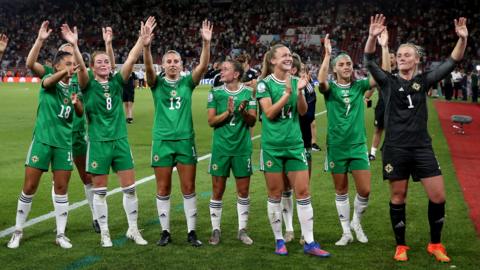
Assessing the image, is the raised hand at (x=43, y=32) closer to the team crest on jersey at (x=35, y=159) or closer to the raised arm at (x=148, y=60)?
the raised arm at (x=148, y=60)

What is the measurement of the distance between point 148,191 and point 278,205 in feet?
12.4

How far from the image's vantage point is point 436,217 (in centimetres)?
608

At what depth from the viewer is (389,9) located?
171 ft

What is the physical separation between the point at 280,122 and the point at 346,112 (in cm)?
94

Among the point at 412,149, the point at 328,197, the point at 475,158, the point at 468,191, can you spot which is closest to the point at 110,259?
the point at 412,149

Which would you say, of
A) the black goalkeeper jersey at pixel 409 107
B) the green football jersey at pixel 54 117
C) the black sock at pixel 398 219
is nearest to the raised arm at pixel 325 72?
the black goalkeeper jersey at pixel 409 107

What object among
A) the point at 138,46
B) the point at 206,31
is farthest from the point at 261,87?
the point at 138,46

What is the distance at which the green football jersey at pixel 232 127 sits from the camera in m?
6.63

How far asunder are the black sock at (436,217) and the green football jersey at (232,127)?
201cm

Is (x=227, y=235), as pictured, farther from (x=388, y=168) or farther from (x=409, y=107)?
(x=409, y=107)

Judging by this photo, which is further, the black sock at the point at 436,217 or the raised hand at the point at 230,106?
the raised hand at the point at 230,106

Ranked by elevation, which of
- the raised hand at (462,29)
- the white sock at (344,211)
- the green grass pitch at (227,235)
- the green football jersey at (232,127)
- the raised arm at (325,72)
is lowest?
the green grass pitch at (227,235)

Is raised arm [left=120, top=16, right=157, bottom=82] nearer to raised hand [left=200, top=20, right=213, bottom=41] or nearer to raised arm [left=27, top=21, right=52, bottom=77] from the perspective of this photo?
raised hand [left=200, top=20, right=213, bottom=41]

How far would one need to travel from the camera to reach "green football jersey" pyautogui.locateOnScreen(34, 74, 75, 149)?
657 cm
